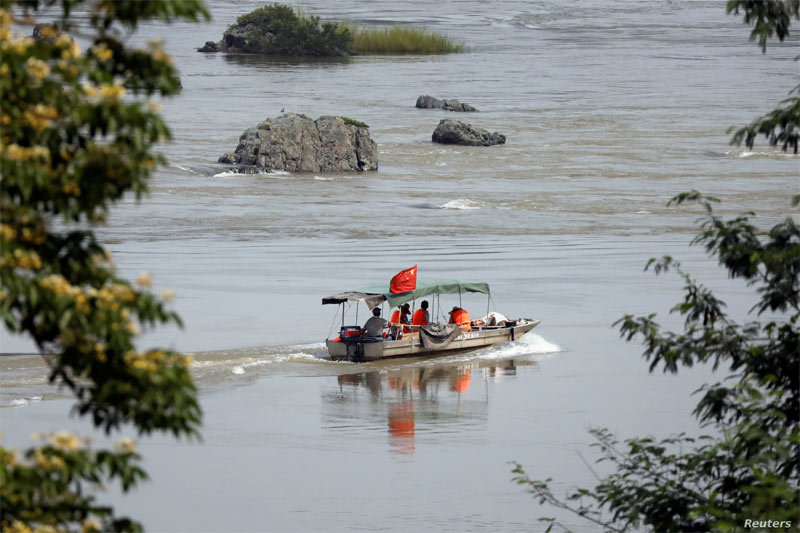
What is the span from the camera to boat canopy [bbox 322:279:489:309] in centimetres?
2558

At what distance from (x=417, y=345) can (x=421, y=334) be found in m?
0.24

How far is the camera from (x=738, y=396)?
33.3ft

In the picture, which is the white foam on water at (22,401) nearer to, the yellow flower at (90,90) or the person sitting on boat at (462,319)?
the person sitting on boat at (462,319)

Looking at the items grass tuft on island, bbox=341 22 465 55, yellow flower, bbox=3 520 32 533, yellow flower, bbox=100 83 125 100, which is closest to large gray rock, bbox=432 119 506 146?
grass tuft on island, bbox=341 22 465 55

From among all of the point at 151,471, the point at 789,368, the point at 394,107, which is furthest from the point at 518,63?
the point at 789,368

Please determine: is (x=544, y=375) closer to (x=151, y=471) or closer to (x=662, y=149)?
(x=151, y=471)

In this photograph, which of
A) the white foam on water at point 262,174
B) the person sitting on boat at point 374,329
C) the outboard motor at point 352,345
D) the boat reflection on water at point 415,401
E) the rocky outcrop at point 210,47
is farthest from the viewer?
the rocky outcrop at point 210,47

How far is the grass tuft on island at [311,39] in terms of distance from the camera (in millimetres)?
103312

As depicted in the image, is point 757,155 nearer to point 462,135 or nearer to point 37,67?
point 462,135

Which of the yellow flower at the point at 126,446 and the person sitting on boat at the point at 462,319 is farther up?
the yellow flower at the point at 126,446

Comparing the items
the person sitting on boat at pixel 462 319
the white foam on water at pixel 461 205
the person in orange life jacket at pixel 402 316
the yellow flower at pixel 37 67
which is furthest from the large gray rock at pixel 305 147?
the yellow flower at pixel 37 67

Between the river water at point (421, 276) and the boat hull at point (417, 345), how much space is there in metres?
0.27

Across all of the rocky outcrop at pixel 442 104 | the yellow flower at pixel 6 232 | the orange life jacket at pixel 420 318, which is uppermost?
the yellow flower at pixel 6 232

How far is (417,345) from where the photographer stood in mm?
25984
